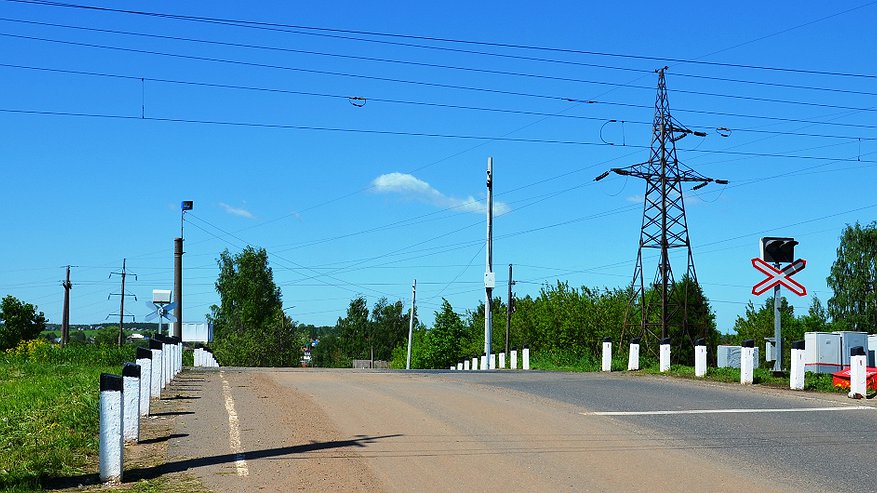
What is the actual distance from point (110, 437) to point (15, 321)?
69.1m

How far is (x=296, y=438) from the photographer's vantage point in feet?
35.7

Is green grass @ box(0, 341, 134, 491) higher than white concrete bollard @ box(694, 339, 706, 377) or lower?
lower

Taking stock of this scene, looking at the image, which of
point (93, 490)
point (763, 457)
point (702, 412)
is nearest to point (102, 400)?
point (93, 490)

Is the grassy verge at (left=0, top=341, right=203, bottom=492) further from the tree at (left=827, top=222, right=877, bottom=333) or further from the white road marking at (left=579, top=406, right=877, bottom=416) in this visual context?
the tree at (left=827, top=222, right=877, bottom=333)

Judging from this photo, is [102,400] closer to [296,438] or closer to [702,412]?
[296,438]

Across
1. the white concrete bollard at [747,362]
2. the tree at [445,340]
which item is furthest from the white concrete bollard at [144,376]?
the tree at [445,340]

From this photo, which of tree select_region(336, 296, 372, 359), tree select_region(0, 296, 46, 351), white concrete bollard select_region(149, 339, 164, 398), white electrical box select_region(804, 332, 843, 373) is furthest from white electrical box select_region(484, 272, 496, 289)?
tree select_region(336, 296, 372, 359)

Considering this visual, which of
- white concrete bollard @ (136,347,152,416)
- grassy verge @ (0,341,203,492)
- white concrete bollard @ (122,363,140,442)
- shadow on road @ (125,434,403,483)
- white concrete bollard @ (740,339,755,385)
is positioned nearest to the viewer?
grassy verge @ (0,341,203,492)

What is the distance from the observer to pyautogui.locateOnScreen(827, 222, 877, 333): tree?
87.8 meters

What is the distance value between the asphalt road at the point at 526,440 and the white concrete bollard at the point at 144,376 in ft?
1.95

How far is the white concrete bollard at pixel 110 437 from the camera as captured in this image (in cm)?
839

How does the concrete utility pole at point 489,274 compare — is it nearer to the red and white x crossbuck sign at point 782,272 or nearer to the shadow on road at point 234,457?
the red and white x crossbuck sign at point 782,272

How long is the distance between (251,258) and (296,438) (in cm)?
9268

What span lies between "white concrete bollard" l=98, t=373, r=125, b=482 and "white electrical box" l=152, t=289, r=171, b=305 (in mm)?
26564
